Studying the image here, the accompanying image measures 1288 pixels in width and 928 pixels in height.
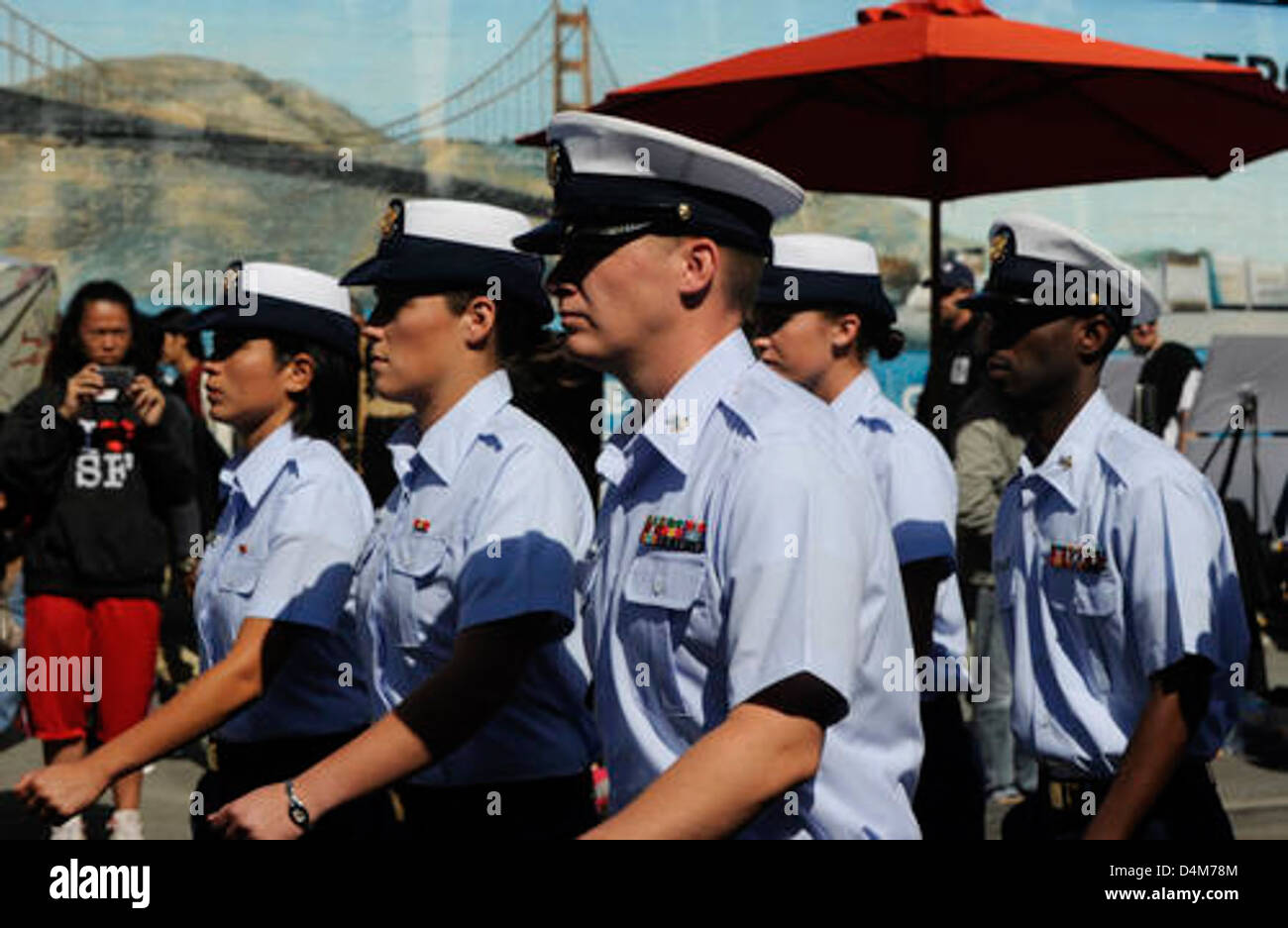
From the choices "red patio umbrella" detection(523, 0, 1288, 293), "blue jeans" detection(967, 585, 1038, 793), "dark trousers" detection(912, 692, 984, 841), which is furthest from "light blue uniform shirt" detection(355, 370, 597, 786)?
"blue jeans" detection(967, 585, 1038, 793)

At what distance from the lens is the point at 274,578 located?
429cm

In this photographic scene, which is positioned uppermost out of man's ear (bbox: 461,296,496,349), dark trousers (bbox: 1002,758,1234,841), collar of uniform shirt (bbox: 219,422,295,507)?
man's ear (bbox: 461,296,496,349)

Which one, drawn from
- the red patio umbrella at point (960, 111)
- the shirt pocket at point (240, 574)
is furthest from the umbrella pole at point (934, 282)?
the shirt pocket at point (240, 574)

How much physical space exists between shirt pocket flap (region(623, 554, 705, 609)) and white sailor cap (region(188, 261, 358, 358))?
219cm

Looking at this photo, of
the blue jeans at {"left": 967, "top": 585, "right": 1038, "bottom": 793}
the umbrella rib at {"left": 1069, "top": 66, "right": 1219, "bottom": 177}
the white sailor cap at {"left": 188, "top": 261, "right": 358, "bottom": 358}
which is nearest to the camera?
the white sailor cap at {"left": 188, "top": 261, "right": 358, "bottom": 358}

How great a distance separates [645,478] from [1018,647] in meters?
1.61

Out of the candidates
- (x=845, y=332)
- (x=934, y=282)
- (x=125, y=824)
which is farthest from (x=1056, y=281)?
(x=125, y=824)

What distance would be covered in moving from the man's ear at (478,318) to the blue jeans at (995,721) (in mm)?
4712

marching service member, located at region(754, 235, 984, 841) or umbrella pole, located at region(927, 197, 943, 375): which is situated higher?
umbrella pole, located at region(927, 197, 943, 375)

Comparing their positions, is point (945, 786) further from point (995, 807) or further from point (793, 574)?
point (995, 807)

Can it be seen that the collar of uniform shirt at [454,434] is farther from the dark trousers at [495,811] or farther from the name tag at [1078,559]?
the name tag at [1078,559]

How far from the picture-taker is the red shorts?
7453 mm

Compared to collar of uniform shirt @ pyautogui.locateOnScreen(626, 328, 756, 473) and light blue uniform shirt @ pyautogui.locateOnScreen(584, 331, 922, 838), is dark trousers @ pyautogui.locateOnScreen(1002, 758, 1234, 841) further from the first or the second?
collar of uniform shirt @ pyautogui.locateOnScreen(626, 328, 756, 473)

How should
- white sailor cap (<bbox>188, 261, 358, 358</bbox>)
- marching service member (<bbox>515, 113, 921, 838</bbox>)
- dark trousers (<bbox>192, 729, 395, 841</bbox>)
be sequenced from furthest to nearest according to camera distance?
white sailor cap (<bbox>188, 261, 358, 358</bbox>) → dark trousers (<bbox>192, 729, 395, 841</bbox>) → marching service member (<bbox>515, 113, 921, 838</bbox>)
